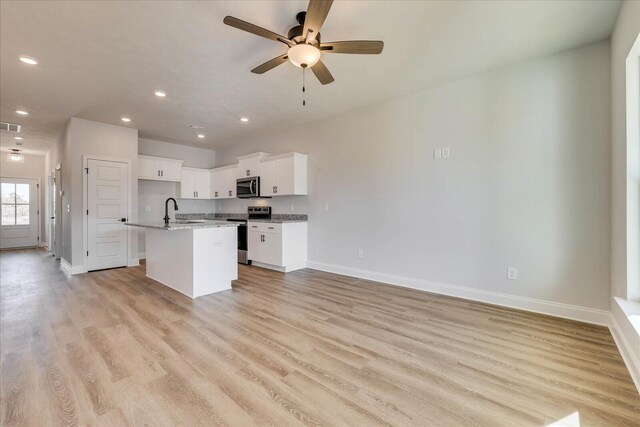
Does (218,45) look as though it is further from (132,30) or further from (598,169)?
(598,169)

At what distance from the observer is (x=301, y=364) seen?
2004 mm

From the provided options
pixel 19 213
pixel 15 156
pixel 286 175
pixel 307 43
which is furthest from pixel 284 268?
pixel 19 213

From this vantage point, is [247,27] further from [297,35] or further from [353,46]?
[353,46]

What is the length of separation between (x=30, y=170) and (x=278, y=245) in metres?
8.48

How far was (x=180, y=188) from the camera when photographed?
258 inches

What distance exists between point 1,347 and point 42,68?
2.88 metres

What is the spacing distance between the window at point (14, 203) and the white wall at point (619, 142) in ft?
40.2

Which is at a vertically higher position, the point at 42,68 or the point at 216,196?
the point at 42,68

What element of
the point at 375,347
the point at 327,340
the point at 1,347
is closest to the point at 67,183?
the point at 1,347

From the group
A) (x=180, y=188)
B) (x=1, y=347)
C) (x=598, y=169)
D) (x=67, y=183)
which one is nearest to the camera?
(x=1, y=347)

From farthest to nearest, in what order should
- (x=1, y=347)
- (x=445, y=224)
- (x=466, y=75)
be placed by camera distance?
1. (x=445, y=224)
2. (x=466, y=75)
3. (x=1, y=347)

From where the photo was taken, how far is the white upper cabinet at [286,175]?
499cm

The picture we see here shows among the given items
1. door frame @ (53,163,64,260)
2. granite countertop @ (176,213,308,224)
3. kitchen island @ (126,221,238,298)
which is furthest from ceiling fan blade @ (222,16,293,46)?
door frame @ (53,163,64,260)

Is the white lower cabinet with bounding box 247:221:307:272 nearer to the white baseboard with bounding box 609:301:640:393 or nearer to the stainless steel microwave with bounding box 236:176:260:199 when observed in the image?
the stainless steel microwave with bounding box 236:176:260:199
